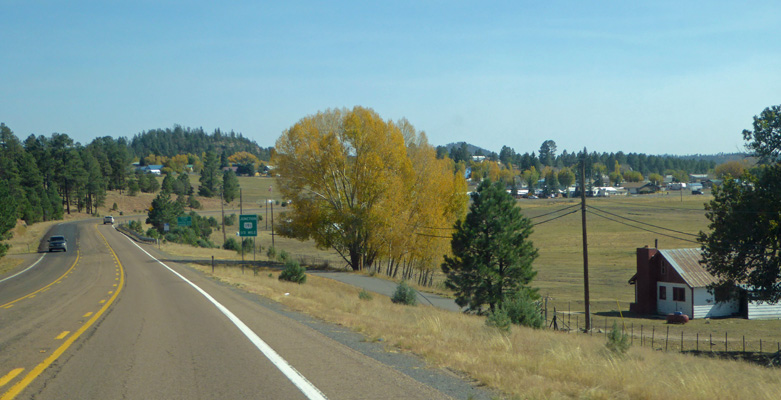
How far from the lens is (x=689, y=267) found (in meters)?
44.1

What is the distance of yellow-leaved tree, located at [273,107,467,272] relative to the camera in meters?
45.3

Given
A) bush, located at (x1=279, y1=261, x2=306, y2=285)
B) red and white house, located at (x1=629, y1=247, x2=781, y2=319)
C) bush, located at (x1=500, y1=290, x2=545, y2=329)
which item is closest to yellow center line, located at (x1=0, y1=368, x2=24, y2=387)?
bush, located at (x1=500, y1=290, x2=545, y2=329)

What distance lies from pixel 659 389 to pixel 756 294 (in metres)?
23.8

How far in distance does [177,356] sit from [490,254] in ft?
100.0

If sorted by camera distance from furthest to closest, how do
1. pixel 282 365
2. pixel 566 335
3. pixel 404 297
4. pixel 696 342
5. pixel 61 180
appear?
1. pixel 61 180
2. pixel 404 297
3. pixel 696 342
4. pixel 566 335
5. pixel 282 365

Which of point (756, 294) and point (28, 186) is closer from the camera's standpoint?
point (756, 294)

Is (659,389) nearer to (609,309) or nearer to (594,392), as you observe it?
(594,392)

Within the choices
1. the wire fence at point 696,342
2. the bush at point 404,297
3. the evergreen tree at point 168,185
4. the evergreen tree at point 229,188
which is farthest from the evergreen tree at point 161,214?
the wire fence at point 696,342

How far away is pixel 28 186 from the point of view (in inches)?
4033

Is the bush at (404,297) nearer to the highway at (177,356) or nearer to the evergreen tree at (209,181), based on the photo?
the highway at (177,356)

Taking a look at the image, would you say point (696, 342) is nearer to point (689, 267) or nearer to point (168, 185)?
point (689, 267)

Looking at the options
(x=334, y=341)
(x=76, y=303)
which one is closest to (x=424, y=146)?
(x=76, y=303)

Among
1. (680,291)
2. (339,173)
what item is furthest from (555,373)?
(680,291)

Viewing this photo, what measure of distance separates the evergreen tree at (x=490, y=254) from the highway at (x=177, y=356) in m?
22.6
